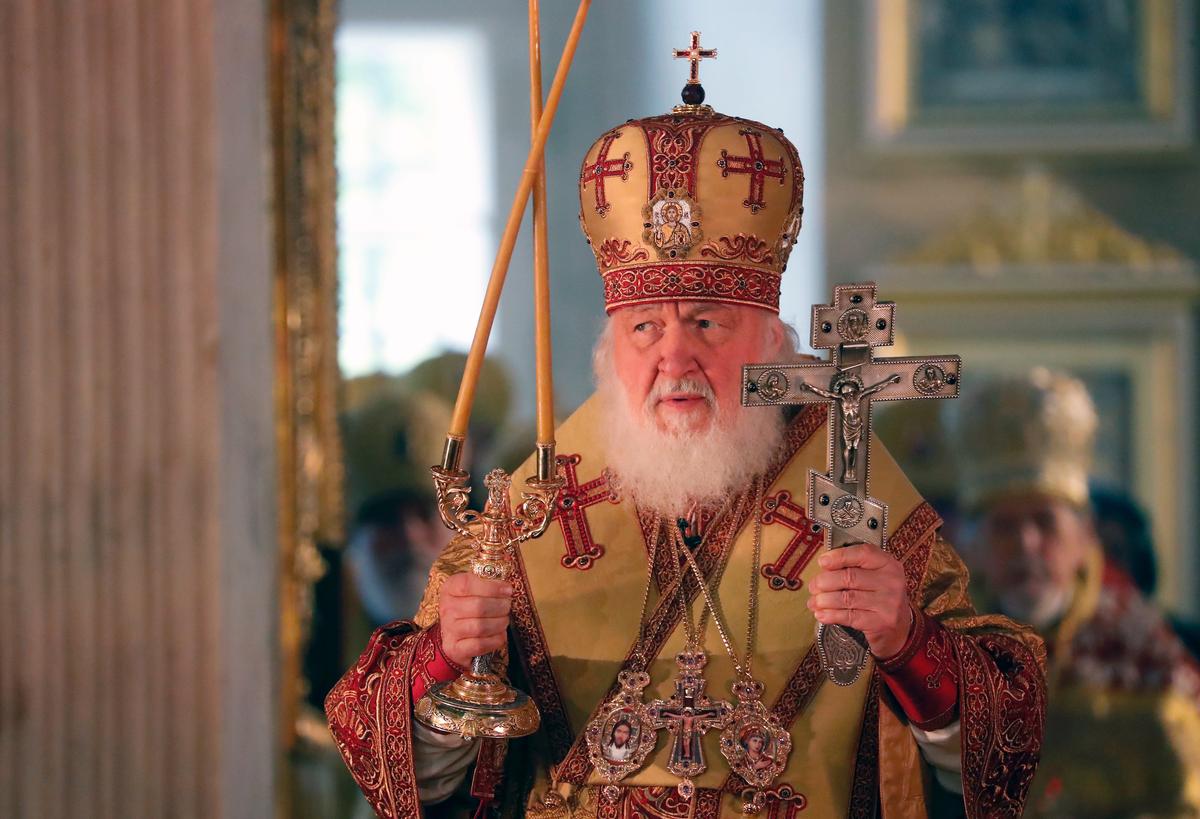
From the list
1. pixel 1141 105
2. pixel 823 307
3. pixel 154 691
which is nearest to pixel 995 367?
pixel 1141 105

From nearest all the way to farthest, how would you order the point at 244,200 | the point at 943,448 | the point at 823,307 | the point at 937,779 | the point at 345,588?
the point at 823,307 < the point at 937,779 < the point at 244,200 < the point at 345,588 < the point at 943,448

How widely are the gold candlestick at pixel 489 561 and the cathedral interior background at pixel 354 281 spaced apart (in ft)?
6.46

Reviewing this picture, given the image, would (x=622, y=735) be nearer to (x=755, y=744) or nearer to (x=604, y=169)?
(x=755, y=744)

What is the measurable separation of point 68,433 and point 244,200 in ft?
2.66

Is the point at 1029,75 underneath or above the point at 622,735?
above

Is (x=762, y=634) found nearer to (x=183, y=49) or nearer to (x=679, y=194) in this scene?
(x=679, y=194)

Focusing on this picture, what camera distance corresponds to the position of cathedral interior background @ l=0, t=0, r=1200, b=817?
4.49m

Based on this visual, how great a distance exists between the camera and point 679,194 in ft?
10.3

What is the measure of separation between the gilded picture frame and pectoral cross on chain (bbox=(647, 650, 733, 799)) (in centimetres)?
451

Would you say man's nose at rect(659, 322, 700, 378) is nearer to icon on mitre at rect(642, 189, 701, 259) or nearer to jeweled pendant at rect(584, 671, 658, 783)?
icon on mitre at rect(642, 189, 701, 259)

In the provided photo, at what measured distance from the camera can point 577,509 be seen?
3.30 meters

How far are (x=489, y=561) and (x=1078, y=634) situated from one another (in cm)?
402

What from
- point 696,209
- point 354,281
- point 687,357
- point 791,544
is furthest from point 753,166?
point 354,281

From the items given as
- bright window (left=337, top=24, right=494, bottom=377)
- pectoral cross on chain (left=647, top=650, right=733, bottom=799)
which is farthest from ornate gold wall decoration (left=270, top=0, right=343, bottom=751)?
pectoral cross on chain (left=647, top=650, right=733, bottom=799)
